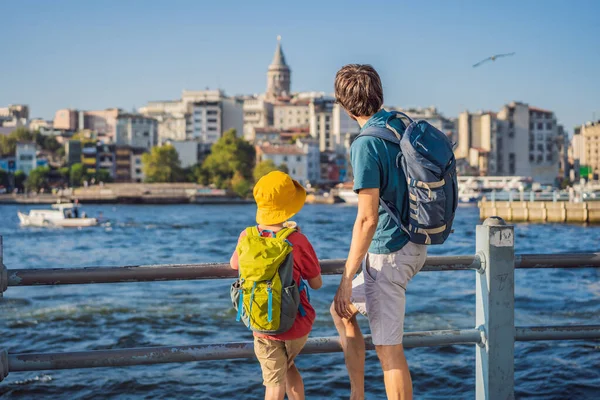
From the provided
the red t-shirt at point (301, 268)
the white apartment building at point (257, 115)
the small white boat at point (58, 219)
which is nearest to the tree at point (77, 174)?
the white apartment building at point (257, 115)

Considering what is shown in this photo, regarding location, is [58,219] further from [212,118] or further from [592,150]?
[592,150]

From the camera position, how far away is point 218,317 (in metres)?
12.9

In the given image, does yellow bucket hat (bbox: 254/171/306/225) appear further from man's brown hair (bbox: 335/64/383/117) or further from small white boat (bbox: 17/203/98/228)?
small white boat (bbox: 17/203/98/228)

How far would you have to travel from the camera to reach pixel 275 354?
298 centimetres

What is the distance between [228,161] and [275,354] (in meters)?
101

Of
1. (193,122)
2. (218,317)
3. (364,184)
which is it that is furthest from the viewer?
(193,122)

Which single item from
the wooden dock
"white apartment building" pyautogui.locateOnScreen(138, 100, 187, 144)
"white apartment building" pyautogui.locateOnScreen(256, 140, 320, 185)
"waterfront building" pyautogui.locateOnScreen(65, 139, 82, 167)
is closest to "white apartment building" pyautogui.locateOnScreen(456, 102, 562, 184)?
"white apartment building" pyautogui.locateOnScreen(256, 140, 320, 185)

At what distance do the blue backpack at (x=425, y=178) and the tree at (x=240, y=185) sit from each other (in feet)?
319

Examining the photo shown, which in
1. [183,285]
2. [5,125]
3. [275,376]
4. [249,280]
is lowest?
[183,285]

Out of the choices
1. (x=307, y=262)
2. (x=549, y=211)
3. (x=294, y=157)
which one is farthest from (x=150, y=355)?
(x=294, y=157)

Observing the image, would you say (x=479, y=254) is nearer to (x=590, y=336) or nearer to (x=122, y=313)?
(x=590, y=336)

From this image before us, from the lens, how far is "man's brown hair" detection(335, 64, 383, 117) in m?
2.81

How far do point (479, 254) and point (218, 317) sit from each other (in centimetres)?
992

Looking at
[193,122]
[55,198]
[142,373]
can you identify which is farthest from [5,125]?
[142,373]
